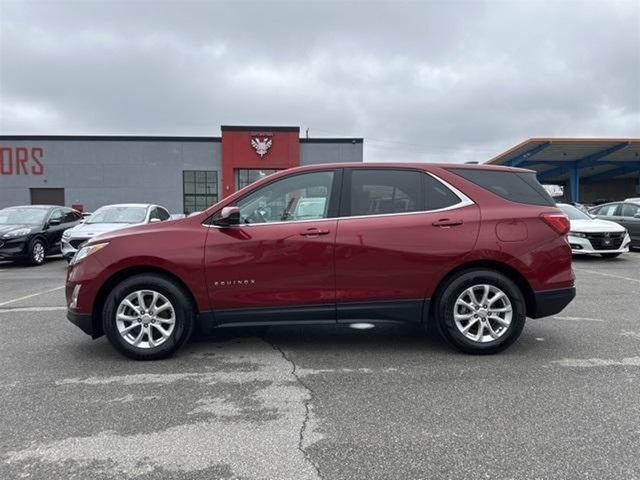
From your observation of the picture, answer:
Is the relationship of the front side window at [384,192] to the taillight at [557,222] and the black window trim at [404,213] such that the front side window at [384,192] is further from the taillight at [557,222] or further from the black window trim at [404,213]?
the taillight at [557,222]

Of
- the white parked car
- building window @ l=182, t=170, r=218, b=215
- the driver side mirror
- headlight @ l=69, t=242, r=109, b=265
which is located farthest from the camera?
building window @ l=182, t=170, r=218, b=215

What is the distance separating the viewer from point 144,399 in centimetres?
354

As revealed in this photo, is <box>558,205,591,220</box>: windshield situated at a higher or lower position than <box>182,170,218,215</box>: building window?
lower

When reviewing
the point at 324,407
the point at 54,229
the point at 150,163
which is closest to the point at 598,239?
the point at 324,407

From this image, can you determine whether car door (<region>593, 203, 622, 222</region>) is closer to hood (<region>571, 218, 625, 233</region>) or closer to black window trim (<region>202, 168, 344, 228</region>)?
hood (<region>571, 218, 625, 233</region>)

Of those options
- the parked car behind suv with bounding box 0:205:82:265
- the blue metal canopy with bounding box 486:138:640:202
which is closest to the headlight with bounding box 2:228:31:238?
the parked car behind suv with bounding box 0:205:82:265

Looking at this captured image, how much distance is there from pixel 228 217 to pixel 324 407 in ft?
6.06

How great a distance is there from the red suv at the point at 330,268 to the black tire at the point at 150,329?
1 cm

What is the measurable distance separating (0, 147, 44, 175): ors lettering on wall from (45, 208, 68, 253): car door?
18263 millimetres

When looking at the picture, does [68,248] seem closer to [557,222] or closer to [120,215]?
[120,215]

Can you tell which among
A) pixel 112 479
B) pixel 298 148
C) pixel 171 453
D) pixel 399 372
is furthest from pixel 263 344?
pixel 298 148

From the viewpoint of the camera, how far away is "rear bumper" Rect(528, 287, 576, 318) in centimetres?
443

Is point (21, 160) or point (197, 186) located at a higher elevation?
point (21, 160)

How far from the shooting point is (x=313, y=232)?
14.1ft
